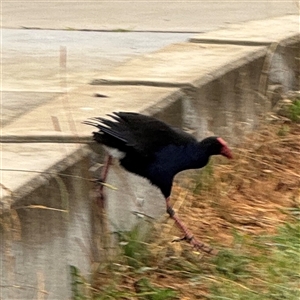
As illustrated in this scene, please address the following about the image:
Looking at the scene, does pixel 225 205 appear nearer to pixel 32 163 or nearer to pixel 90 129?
pixel 90 129

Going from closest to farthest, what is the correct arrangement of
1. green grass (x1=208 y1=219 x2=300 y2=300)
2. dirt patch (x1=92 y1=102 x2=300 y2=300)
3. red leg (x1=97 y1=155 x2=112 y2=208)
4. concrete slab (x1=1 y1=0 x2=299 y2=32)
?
green grass (x1=208 y1=219 x2=300 y2=300), red leg (x1=97 y1=155 x2=112 y2=208), dirt patch (x1=92 y1=102 x2=300 y2=300), concrete slab (x1=1 y1=0 x2=299 y2=32)

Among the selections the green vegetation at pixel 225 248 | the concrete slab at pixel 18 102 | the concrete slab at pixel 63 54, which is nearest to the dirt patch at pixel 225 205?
the green vegetation at pixel 225 248

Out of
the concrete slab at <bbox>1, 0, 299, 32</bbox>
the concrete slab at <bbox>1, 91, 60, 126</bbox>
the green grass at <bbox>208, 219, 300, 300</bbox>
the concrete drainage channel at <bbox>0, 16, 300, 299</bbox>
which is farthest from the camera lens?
the concrete slab at <bbox>1, 0, 299, 32</bbox>

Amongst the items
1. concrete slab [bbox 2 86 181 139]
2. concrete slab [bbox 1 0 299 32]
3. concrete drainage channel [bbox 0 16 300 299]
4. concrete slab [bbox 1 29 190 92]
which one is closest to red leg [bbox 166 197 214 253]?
concrete drainage channel [bbox 0 16 300 299]

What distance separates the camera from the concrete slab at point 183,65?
190 inches

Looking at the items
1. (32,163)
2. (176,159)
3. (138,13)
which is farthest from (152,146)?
(138,13)

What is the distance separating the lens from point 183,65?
524 cm

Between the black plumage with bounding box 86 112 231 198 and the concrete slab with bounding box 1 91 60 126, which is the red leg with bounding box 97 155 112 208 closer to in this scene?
the black plumage with bounding box 86 112 231 198

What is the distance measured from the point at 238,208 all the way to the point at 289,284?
42.0 inches

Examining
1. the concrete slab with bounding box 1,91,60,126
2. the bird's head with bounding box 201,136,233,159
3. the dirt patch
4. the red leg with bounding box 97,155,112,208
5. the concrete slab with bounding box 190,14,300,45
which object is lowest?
the dirt patch

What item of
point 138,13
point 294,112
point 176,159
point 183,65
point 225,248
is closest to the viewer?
point 176,159

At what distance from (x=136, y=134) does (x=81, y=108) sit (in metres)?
0.63

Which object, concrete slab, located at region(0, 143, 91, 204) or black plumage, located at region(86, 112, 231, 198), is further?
black plumage, located at region(86, 112, 231, 198)

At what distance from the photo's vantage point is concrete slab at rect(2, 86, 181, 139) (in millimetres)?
3855
